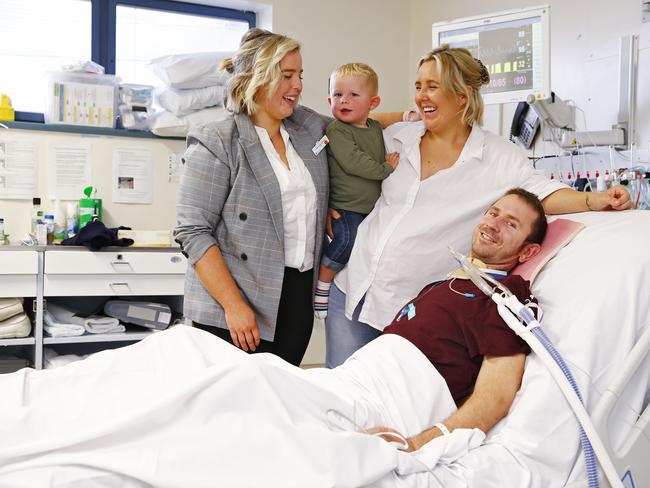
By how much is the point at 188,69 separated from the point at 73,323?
4.47ft

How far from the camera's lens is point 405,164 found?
1966 millimetres

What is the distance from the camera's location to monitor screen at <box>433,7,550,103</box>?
2.68m

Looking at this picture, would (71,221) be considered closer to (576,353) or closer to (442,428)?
(442,428)

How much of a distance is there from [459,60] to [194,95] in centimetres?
191

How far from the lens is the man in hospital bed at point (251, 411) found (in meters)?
1.01

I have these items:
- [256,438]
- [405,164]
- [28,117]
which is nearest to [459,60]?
[405,164]

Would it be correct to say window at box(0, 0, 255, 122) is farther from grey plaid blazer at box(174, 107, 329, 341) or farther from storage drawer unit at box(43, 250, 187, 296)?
grey plaid blazer at box(174, 107, 329, 341)

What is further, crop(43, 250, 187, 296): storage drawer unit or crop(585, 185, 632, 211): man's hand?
crop(43, 250, 187, 296): storage drawer unit

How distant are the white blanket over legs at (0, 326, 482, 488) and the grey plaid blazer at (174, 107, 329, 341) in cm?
51

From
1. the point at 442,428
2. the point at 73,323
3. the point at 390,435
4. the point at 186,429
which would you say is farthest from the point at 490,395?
the point at 73,323

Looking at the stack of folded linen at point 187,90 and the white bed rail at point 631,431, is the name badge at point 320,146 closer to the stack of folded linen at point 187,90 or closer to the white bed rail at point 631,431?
the white bed rail at point 631,431

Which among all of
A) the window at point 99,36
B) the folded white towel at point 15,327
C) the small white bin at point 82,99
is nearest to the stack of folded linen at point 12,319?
the folded white towel at point 15,327

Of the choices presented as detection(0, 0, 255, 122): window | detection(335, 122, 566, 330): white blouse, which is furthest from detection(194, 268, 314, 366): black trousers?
detection(0, 0, 255, 122): window

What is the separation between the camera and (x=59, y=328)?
3021mm
